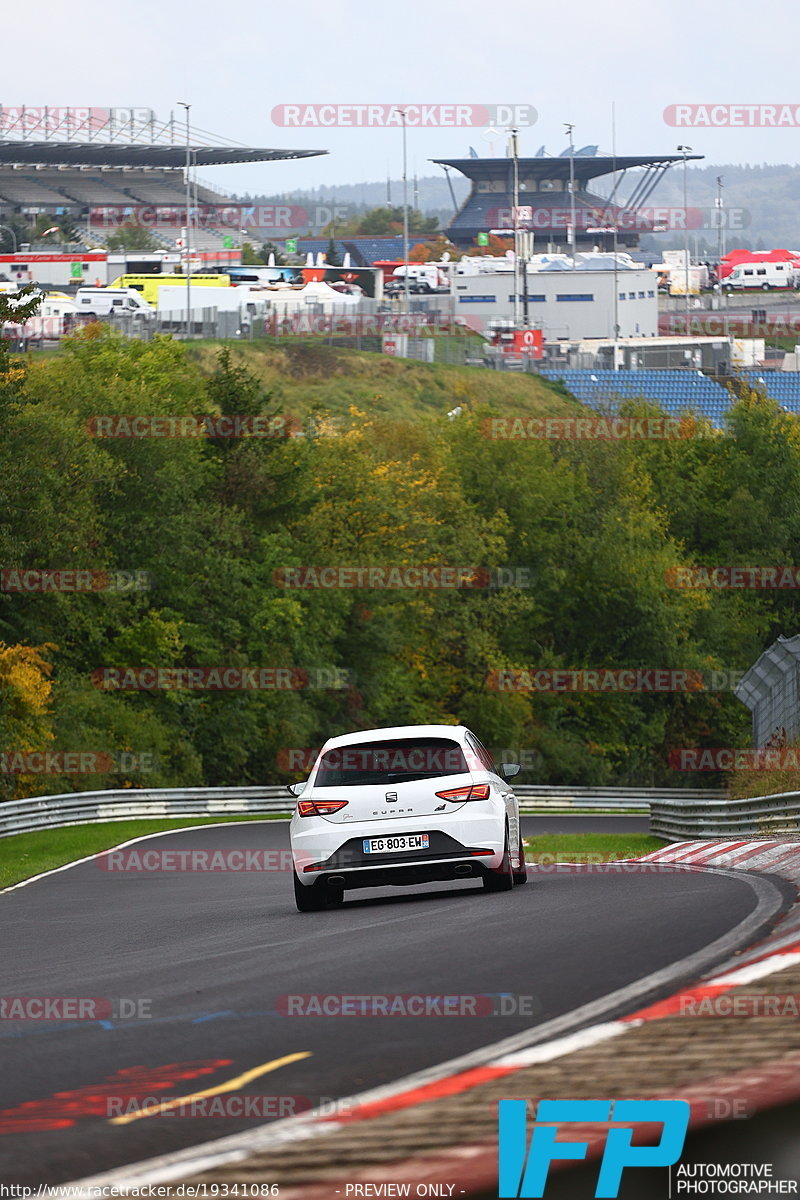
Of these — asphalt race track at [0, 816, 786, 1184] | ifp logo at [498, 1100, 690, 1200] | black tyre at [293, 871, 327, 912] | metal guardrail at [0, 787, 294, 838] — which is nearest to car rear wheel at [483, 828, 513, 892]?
asphalt race track at [0, 816, 786, 1184]

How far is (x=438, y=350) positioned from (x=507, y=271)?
44.9 meters

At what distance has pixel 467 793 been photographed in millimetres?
13867

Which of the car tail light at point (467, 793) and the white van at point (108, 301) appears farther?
the white van at point (108, 301)

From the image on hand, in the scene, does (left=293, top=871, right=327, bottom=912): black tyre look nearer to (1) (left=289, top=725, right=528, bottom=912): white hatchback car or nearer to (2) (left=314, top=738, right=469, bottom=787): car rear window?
(1) (left=289, top=725, right=528, bottom=912): white hatchback car

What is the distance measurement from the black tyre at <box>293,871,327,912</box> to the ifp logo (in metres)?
8.96

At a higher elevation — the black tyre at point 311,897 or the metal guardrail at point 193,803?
the black tyre at point 311,897

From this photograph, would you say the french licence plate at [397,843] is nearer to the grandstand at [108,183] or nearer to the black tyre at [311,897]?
the black tyre at [311,897]

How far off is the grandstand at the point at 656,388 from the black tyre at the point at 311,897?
88443 mm

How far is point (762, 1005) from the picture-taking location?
636cm

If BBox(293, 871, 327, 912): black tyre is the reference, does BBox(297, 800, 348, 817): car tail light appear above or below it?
above

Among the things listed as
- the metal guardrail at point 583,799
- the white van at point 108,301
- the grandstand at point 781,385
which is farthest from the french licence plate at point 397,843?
the grandstand at point 781,385

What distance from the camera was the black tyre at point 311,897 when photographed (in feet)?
45.7

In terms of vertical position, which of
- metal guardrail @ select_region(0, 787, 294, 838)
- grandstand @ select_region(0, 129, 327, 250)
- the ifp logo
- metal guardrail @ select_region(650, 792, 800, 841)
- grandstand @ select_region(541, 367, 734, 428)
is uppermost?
grandstand @ select_region(0, 129, 327, 250)

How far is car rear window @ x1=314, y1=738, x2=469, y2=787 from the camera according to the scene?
1391 cm
